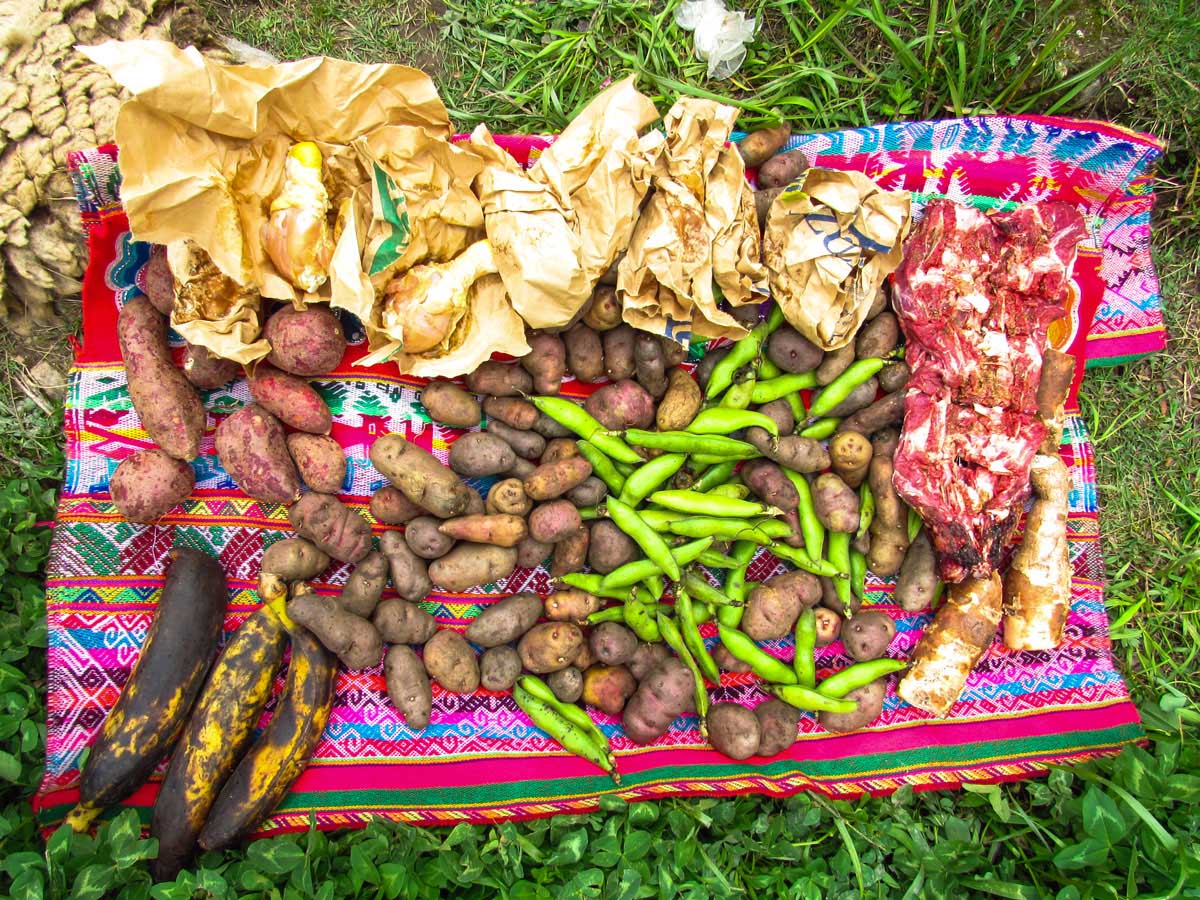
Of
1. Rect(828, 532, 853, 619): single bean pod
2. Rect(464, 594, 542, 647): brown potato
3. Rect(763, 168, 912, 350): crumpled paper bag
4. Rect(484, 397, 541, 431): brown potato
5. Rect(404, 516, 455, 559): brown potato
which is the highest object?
Rect(763, 168, 912, 350): crumpled paper bag

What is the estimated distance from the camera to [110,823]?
3.01 meters

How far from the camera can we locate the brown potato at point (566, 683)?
3.47 meters

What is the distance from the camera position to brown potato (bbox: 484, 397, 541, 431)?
3502 millimetres

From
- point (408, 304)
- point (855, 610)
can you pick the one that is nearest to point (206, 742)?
point (408, 304)

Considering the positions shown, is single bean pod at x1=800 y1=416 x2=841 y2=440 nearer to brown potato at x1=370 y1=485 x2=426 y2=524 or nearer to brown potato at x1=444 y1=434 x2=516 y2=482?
brown potato at x1=444 y1=434 x2=516 y2=482

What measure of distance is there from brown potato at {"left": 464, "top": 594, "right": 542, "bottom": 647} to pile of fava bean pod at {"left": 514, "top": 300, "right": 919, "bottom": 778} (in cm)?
22

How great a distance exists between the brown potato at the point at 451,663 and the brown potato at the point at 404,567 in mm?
244

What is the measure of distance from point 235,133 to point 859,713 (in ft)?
12.8

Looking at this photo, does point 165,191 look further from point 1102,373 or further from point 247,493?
point 1102,373

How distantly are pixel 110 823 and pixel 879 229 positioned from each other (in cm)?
422

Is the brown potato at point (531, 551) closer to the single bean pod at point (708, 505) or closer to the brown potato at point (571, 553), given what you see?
the brown potato at point (571, 553)

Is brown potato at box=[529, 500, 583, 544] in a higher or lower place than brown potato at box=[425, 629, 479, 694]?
higher

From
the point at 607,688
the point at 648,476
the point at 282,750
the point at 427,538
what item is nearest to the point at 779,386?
the point at 648,476

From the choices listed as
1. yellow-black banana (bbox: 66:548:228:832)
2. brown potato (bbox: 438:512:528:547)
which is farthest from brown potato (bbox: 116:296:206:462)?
brown potato (bbox: 438:512:528:547)
